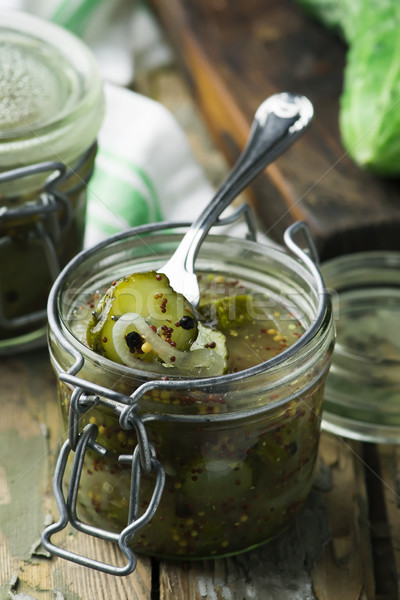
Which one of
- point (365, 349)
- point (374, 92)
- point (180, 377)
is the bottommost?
point (365, 349)

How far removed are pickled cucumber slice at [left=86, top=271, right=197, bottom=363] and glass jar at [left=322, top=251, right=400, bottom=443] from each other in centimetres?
41

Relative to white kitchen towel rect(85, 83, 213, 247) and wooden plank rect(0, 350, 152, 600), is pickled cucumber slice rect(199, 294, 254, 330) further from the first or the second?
white kitchen towel rect(85, 83, 213, 247)

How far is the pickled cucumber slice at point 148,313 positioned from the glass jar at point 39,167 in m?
0.34

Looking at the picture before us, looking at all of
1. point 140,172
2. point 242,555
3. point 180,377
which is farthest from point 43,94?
point 242,555

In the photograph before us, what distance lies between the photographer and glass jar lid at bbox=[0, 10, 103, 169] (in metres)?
1.23

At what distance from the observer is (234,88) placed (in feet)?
6.11

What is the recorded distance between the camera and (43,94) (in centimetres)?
129

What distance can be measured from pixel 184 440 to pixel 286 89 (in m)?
1.17

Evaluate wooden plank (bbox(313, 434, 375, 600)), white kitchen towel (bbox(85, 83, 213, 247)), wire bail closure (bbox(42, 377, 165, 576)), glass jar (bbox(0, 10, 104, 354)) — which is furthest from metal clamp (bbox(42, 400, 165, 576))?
white kitchen towel (bbox(85, 83, 213, 247))

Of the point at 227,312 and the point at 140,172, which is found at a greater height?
the point at 227,312

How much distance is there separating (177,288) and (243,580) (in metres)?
0.35

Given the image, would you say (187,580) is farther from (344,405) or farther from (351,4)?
(351,4)

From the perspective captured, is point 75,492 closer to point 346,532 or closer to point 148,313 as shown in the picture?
point 148,313

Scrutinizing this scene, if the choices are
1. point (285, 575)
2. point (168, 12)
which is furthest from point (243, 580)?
point (168, 12)
